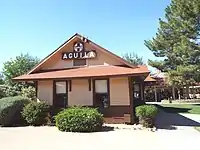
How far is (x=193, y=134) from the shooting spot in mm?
12836

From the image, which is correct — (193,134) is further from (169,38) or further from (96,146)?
(169,38)

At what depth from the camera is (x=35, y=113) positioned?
16.9 meters

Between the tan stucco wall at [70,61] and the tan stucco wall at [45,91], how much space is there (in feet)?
5.46

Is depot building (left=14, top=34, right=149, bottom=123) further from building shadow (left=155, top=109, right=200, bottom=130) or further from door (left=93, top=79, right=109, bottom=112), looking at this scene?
building shadow (left=155, top=109, right=200, bottom=130)

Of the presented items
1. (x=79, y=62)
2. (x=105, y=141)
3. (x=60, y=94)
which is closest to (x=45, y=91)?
(x=60, y=94)

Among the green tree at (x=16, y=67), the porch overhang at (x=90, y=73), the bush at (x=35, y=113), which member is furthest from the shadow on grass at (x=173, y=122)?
the green tree at (x=16, y=67)

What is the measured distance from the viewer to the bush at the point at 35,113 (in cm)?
1695

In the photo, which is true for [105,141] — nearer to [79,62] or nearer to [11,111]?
[11,111]

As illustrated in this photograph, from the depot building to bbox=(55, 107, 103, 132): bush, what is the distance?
10.7 feet

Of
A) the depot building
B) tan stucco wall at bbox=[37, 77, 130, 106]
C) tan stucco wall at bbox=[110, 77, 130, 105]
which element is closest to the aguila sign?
the depot building

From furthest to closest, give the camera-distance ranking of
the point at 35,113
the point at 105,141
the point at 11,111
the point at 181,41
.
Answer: the point at 181,41 < the point at 11,111 < the point at 35,113 < the point at 105,141

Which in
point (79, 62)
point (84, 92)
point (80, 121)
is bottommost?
point (80, 121)

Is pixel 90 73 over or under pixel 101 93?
over

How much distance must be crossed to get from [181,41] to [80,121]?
2072cm
